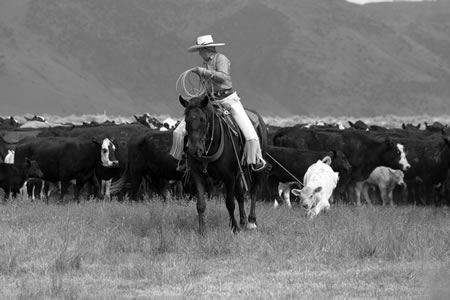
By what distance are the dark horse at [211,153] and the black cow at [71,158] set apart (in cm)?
607

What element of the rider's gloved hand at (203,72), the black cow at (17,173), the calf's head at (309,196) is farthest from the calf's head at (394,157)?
the rider's gloved hand at (203,72)

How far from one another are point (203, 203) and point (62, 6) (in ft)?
565

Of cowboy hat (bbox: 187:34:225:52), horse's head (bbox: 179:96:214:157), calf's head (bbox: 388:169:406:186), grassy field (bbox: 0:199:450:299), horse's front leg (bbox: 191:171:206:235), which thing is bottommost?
grassy field (bbox: 0:199:450:299)

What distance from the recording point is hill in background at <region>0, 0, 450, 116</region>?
488 feet

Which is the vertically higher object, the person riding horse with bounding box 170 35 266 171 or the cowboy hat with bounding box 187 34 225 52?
the cowboy hat with bounding box 187 34 225 52

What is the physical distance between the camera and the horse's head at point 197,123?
12398 mm

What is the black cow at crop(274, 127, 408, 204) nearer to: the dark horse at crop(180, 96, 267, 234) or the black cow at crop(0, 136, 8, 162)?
the black cow at crop(0, 136, 8, 162)

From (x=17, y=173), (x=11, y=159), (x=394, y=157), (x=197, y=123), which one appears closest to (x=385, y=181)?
(x=394, y=157)

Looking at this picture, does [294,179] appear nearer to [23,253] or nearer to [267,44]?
[23,253]

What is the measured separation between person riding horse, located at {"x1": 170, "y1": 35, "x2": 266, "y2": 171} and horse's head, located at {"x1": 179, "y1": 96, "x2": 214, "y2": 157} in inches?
17.6

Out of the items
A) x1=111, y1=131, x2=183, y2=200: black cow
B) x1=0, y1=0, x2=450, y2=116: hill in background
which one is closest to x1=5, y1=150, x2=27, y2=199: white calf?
x1=111, y1=131, x2=183, y2=200: black cow

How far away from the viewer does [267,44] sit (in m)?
176

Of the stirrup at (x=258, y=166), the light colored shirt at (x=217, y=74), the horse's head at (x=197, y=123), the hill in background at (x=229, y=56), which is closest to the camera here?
the horse's head at (x=197, y=123)

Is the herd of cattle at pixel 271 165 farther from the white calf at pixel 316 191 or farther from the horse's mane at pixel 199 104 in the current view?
the horse's mane at pixel 199 104
